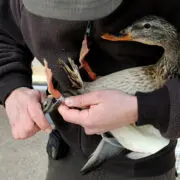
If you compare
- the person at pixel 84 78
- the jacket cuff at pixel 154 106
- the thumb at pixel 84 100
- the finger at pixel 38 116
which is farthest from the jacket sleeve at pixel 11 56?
the jacket cuff at pixel 154 106

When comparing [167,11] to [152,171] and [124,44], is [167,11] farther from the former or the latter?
[152,171]

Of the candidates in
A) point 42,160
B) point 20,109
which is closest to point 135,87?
point 20,109

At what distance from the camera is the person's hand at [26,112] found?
951 millimetres

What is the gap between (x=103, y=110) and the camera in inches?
33.5

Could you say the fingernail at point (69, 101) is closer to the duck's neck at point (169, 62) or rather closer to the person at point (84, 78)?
the person at point (84, 78)

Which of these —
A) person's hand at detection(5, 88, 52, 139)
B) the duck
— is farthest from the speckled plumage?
person's hand at detection(5, 88, 52, 139)

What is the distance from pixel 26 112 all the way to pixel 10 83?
114 mm

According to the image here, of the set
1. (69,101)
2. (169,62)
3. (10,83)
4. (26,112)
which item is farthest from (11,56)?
(169,62)

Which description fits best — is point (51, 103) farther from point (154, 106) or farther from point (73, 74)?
point (154, 106)

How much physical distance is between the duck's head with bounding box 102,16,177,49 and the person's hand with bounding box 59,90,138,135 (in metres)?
0.14

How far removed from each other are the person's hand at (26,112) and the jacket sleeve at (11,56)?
0.03 m

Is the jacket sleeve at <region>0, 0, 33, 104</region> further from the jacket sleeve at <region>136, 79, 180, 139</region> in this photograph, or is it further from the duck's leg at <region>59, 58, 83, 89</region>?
the jacket sleeve at <region>136, 79, 180, 139</region>

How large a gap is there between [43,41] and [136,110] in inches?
11.8

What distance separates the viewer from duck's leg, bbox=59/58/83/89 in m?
0.94
